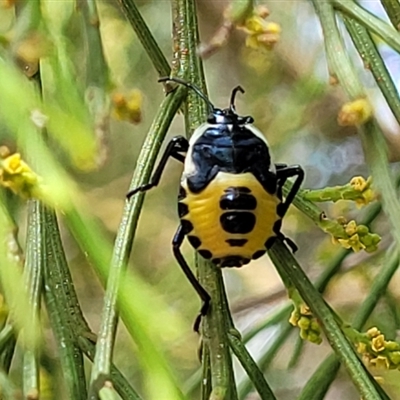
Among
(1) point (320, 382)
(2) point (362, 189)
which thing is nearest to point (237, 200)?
(2) point (362, 189)

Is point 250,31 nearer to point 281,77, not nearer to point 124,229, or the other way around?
point 124,229

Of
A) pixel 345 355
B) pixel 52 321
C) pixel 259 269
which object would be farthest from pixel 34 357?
pixel 259 269

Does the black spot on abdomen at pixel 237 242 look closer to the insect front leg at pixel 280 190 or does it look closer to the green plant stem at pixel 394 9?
the insect front leg at pixel 280 190

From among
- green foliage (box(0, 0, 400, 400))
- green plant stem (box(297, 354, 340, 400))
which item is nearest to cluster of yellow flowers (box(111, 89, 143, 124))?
green foliage (box(0, 0, 400, 400))

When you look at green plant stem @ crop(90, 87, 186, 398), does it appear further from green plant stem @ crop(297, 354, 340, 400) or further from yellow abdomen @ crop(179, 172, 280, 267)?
green plant stem @ crop(297, 354, 340, 400)

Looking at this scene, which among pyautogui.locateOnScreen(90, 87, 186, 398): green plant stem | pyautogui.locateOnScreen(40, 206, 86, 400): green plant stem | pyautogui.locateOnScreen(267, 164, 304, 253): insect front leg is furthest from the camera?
pyautogui.locateOnScreen(267, 164, 304, 253): insect front leg

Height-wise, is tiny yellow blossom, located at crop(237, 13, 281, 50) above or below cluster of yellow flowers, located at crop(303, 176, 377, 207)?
above
